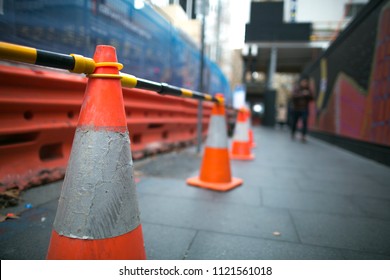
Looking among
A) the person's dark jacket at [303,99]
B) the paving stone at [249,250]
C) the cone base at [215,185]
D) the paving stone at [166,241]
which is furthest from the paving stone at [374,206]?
the person's dark jacket at [303,99]

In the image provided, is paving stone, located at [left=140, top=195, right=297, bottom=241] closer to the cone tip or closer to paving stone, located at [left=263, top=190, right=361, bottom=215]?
paving stone, located at [left=263, top=190, right=361, bottom=215]

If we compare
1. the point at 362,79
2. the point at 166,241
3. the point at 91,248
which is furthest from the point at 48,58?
the point at 362,79

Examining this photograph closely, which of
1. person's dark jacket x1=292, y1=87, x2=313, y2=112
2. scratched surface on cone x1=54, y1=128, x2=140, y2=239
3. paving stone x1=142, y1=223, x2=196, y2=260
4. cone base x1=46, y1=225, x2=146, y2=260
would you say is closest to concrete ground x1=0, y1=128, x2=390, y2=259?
paving stone x1=142, y1=223, x2=196, y2=260

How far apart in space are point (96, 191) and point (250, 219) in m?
Result: 1.62

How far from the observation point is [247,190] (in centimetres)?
342

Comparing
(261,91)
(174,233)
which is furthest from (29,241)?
(261,91)

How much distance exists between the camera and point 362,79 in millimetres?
6699

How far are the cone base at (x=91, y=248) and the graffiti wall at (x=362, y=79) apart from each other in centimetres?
565

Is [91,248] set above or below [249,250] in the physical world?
above

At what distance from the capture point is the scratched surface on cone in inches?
48.5

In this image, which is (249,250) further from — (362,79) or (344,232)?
(362,79)

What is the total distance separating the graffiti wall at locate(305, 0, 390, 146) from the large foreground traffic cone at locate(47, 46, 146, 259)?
18.4 ft

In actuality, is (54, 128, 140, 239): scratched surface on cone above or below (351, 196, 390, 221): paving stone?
above

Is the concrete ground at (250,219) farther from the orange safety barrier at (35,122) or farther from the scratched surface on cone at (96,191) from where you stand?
the scratched surface on cone at (96,191)
